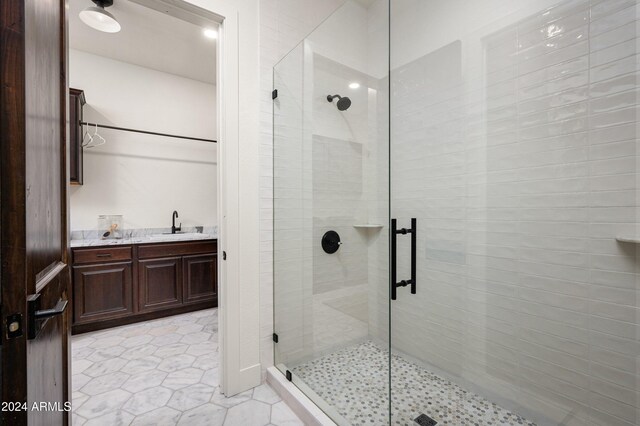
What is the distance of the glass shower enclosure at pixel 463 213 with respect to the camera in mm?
1264

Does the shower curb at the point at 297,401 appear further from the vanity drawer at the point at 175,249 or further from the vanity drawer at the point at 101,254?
the vanity drawer at the point at 101,254

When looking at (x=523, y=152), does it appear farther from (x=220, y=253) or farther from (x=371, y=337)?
(x=220, y=253)

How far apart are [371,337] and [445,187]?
3.52 ft

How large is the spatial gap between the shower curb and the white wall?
102 inches

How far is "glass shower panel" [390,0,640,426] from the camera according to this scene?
124 cm

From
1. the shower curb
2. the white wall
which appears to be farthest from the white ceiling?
the shower curb

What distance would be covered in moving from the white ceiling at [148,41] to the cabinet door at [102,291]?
2283 millimetres

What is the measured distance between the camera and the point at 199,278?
3.24 metres

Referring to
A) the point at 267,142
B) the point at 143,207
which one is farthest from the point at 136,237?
the point at 267,142

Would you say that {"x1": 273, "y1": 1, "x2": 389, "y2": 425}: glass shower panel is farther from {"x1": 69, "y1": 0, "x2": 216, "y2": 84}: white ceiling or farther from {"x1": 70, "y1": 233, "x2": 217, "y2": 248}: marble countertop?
{"x1": 70, "y1": 233, "x2": 217, "y2": 248}: marble countertop

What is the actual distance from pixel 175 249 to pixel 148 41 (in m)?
2.20

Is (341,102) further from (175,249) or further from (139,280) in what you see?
(139,280)

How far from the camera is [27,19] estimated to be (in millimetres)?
613

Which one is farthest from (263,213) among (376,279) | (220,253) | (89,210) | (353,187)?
(89,210)
